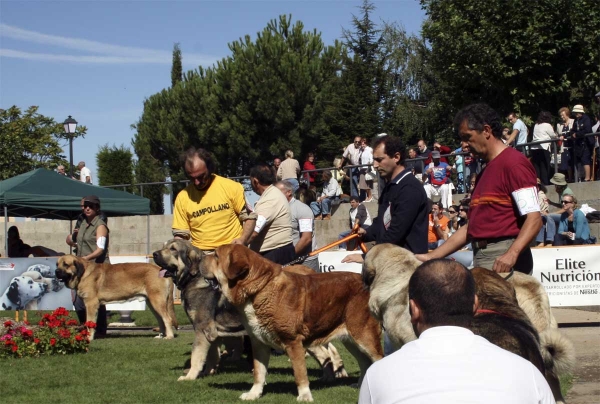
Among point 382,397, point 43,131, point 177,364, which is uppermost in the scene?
point 43,131

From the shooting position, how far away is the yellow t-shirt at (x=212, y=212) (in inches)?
341

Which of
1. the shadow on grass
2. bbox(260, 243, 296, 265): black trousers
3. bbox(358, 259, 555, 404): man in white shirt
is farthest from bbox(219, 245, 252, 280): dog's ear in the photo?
bbox(358, 259, 555, 404): man in white shirt

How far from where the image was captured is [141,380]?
8.67 m

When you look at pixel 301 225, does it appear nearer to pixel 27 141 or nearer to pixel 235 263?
pixel 235 263

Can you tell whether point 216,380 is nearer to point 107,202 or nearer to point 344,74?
point 107,202

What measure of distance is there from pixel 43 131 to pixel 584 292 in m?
42.9

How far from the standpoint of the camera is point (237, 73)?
4491 centimetres

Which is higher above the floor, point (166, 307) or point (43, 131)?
point (43, 131)

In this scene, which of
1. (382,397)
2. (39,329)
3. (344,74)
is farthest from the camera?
(344,74)

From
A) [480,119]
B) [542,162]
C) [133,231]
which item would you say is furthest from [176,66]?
[480,119]

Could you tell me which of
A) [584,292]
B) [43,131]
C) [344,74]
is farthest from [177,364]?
[43,131]

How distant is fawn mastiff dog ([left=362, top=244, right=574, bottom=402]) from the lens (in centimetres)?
396

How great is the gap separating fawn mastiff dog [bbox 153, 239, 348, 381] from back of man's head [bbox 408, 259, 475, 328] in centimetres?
531

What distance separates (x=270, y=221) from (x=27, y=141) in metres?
42.6
